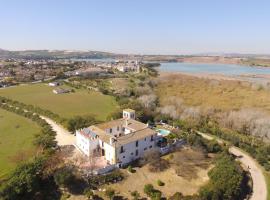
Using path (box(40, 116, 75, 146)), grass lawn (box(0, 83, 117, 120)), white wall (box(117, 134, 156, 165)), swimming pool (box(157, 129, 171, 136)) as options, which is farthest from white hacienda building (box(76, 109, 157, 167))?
grass lawn (box(0, 83, 117, 120))

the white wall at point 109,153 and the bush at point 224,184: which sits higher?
the white wall at point 109,153

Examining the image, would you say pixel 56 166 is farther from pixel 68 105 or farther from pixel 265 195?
pixel 68 105

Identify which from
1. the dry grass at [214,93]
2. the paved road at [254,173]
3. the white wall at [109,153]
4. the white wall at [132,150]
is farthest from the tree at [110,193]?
the dry grass at [214,93]

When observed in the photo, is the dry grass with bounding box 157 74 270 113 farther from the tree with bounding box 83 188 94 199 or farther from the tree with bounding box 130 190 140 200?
the tree with bounding box 83 188 94 199

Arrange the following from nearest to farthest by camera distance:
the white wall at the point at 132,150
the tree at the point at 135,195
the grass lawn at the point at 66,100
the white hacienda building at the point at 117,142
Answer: the tree at the point at 135,195, the white hacienda building at the point at 117,142, the white wall at the point at 132,150, the grass lawn at the point at 66,100

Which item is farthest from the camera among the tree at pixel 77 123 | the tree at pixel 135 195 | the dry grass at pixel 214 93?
the dry grass at pixel 214 93

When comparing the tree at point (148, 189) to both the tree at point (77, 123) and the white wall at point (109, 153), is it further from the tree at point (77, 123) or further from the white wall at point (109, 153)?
the tree at point (77, 123)
